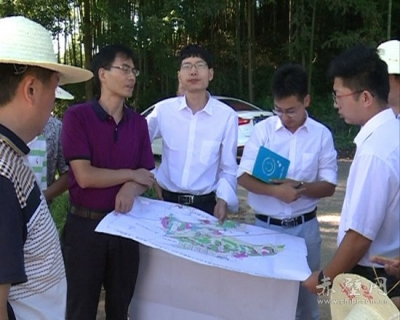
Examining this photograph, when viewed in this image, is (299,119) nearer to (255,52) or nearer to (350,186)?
(350,186)

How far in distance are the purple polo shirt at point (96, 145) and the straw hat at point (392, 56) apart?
4.32 ft

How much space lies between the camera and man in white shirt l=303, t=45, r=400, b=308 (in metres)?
1.96

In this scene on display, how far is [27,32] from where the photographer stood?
58.4 inches

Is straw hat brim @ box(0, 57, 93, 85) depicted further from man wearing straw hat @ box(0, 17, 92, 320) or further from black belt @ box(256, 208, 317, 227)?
black belt @ box(256, 208, 317, 227)

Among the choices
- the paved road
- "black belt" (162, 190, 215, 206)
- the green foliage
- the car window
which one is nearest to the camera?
"black belt" (162, 190, 215, 206)

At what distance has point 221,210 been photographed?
2.89 m

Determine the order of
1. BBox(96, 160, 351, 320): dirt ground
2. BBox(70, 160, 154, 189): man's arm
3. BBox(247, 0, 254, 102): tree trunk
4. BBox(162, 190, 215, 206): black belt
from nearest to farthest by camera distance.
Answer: BBox(70, 160, 154, 189): man's arm, BBox(162, 190, 215, 206): black belt, BBox(96, 160, 351, 320): dirt ground, BBox(247, 0, 254, 102): tree trunk

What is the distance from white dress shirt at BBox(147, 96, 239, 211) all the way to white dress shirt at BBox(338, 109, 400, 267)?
110 cm

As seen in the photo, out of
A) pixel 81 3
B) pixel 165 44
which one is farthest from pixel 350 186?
pixel 81 3

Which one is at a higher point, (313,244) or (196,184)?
(196,184)

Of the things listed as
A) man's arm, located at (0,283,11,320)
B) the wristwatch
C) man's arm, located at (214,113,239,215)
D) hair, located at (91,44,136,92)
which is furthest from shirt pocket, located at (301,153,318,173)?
man's arm, located at (0,283,11,320)

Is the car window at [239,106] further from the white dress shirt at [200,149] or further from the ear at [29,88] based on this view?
the ear at [29,88]

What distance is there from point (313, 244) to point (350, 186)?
3.40 ft

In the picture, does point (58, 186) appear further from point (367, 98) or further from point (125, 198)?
point (367, 98)
